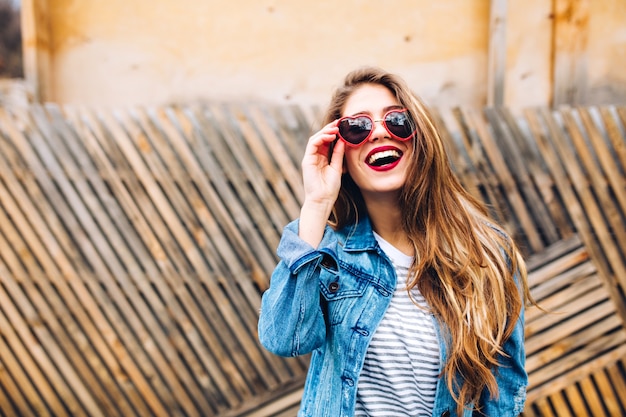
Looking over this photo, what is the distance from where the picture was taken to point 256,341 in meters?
3.10

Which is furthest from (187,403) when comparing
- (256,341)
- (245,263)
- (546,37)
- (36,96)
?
(546,37)

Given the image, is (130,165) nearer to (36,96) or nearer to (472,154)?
(36,96)

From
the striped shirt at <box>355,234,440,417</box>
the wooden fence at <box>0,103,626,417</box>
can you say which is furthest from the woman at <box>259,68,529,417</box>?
the wooden fence at <box>0,103,626,417</box>

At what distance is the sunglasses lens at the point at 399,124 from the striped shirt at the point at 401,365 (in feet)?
1.83

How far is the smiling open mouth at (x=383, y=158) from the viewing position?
155cm

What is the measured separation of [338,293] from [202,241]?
5.66ft

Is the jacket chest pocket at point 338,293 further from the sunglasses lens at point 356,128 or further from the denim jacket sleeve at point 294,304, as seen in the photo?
the sunglasses lens at point 356,128

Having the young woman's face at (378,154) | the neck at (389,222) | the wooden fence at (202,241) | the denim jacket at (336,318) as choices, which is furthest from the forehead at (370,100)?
the wooden fence at (202,241)

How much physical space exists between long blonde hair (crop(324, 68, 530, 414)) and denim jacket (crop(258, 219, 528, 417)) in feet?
0.18

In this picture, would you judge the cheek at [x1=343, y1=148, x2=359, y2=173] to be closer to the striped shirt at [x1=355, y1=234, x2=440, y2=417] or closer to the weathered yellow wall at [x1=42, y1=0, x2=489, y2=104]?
the striped shirt at [x1=355, y1=234, x2=440, y2=417]

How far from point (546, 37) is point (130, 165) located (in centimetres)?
326

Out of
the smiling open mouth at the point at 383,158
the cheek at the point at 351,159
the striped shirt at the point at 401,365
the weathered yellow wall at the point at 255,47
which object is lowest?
the striped shirt at the point at 401,365

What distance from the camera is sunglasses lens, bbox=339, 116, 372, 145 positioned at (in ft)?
5.08

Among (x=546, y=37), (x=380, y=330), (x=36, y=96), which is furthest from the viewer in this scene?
(x=36, y=96)
